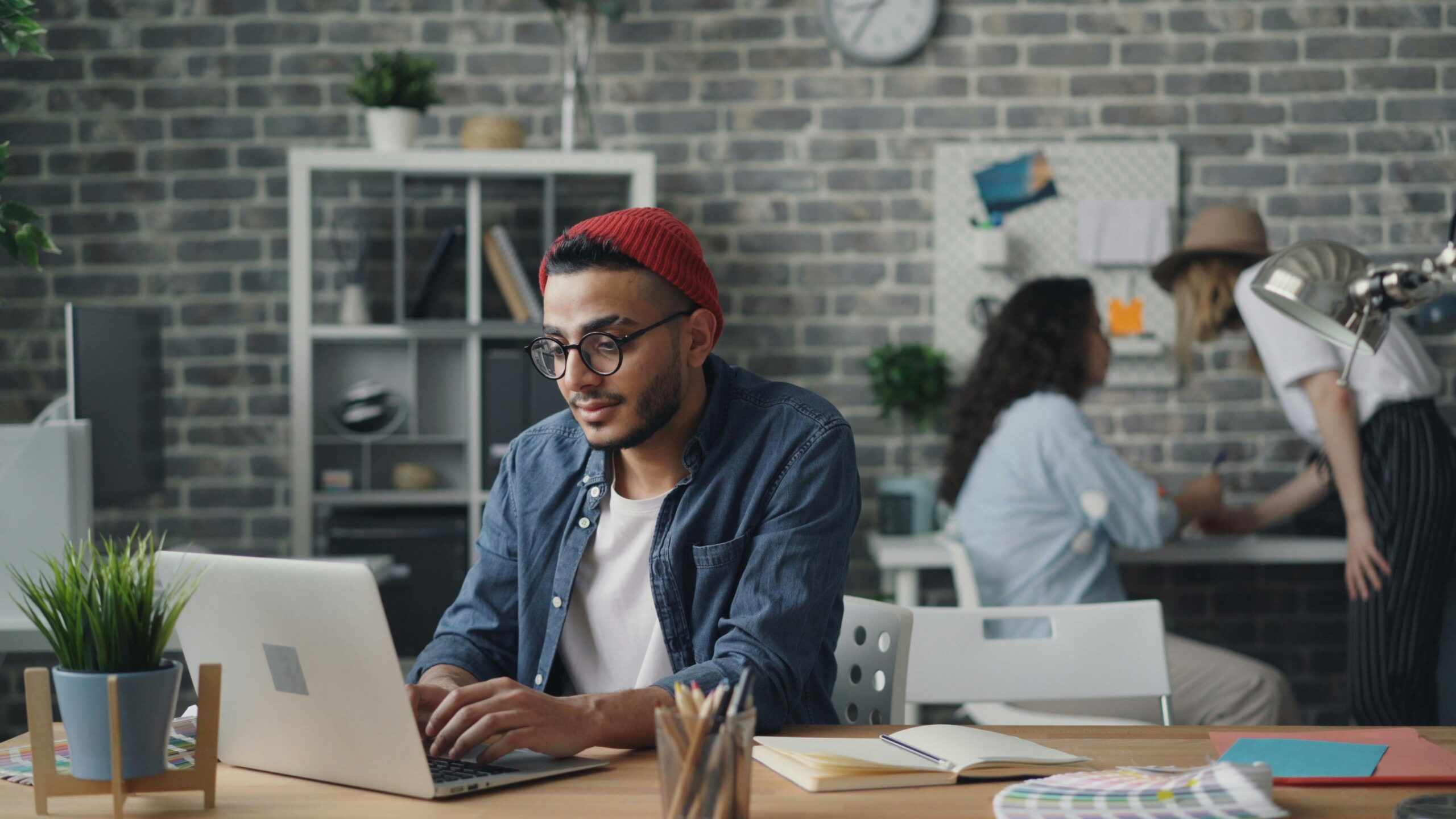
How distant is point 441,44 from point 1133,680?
9.04 ft

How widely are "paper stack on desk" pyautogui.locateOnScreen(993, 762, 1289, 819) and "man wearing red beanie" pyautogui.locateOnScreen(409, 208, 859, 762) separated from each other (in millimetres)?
365

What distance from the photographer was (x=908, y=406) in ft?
11.5

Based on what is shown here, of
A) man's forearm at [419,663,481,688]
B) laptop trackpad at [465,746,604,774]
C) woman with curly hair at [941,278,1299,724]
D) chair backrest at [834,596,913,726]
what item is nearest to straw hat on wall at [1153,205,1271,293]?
woman with curly hair at [941,278,1299,724]

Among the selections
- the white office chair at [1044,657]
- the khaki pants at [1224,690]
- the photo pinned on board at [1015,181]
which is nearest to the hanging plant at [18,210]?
the white office chair at [1044,657]

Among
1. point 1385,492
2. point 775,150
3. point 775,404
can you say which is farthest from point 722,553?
point 775,150

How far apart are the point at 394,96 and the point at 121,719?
8.34ft

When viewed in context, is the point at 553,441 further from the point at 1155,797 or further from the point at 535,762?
the point at 1155,797

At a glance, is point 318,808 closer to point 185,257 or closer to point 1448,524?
point 1448,524

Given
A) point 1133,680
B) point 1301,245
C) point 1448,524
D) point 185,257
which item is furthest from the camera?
point 185,257

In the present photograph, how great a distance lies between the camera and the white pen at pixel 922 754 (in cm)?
111

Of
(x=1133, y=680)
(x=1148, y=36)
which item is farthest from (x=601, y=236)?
(x=1148, y=36)

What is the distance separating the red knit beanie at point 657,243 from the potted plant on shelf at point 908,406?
200 centimetres

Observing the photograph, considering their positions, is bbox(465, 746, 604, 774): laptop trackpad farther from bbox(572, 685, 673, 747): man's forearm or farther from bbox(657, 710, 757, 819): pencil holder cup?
bbox(657, 710, 757, 819): pencil holder cup

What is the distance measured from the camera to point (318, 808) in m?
1.03
